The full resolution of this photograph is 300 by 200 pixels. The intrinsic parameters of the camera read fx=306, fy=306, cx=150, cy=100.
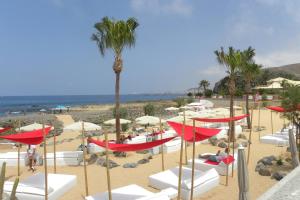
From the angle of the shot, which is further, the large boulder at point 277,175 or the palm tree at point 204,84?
the palm tree at point 204,84

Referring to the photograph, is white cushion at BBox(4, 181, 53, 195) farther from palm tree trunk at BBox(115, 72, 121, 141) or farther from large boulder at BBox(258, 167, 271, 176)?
large boulder at BBox(258, 167, 271, 176)

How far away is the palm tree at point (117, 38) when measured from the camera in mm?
16516

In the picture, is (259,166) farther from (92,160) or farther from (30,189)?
(30,189)

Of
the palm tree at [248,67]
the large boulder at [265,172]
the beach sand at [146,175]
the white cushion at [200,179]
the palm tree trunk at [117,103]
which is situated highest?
the palm tree at [248,67]

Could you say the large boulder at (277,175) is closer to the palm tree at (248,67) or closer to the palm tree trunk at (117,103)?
the palm tree trunk at (117,103)

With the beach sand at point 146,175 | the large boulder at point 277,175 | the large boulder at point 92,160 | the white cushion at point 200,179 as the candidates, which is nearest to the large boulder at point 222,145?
the beach sand at point 146,175

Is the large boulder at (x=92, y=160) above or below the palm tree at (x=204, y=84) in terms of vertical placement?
below

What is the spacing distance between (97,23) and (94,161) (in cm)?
744

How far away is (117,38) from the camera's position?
16.5 metres

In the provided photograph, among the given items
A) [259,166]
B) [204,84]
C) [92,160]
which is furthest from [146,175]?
[204,84]

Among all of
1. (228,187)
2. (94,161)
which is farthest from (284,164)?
(94,161)

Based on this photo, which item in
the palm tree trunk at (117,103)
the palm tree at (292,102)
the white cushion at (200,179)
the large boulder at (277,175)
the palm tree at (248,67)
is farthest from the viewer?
the palm tree at (248,67)

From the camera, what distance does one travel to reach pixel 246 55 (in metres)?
22.9

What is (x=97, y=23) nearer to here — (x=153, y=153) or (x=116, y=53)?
(x=116, y=53)
